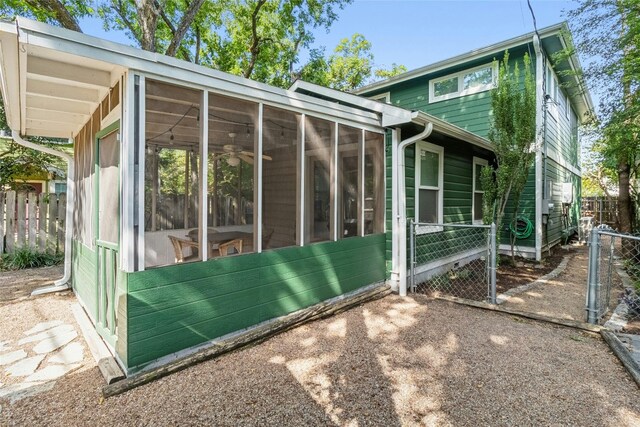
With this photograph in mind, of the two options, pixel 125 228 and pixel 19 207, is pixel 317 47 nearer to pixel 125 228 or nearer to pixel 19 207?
pixel 19 207

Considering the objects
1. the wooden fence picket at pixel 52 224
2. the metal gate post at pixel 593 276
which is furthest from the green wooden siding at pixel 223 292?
the wooden fence picket at pixel 52 224

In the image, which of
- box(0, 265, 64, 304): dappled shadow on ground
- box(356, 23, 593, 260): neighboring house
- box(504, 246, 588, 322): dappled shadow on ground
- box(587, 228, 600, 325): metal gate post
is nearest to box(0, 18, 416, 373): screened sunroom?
box(0, 265, 64, 304): dappled shadow on ground

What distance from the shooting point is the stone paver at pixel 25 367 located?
2.73m

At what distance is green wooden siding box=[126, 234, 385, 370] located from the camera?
2516 mm

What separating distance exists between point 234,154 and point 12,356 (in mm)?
2865

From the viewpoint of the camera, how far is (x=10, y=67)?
239 cm

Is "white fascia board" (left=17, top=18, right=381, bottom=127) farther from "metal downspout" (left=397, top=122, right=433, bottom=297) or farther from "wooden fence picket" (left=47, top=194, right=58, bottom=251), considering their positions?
"wooden fence picket" (left=47, top=194, right=58, bottom=251)

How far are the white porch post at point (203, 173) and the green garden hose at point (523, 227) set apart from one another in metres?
6.69

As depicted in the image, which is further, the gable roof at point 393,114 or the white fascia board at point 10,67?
the gable roof at point 393,114

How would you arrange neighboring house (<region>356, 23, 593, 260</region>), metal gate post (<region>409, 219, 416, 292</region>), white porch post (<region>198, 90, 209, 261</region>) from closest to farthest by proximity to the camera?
white porch post (<region>198, 90, 209, 261</region>) < metal gate post (<region>409, 219, 416, 292</region>) < neighboring house (<region>356, 23, 593, 260</region>)

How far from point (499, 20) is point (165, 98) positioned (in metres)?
8.07

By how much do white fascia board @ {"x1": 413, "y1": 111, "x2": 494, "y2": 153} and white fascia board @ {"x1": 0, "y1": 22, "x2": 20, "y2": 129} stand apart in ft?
12.6

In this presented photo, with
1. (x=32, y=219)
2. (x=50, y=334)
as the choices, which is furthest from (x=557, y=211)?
(x=32, y=219)

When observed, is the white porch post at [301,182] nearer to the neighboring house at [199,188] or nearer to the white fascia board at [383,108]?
the neighboring house at [199,188]
